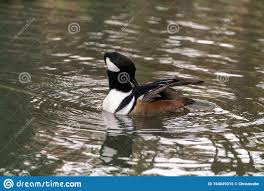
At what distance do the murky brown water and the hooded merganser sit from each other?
7.5 inches

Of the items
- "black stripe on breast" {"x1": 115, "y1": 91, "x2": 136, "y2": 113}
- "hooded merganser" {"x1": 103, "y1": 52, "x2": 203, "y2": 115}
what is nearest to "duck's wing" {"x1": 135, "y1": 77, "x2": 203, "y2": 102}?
"hooded merganser" {"x1": 103, "y1": 52, "x2": 203, "y2": 115}

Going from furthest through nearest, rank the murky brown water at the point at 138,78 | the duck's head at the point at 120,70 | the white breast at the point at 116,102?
the white breast at the point at 116,102 < the duck's head at the point at 120,70 < the murky brown water at the point at 138,78

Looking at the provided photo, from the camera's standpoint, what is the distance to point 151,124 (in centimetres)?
1209

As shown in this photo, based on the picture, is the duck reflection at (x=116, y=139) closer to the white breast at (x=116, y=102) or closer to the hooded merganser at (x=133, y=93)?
the white breast at (x=116, y=102)

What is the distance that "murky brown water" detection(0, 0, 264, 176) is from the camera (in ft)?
34.3

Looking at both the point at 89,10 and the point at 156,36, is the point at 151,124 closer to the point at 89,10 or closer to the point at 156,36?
the point at 156,36

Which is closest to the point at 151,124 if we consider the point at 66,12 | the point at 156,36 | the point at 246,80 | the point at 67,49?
the point at 246,80

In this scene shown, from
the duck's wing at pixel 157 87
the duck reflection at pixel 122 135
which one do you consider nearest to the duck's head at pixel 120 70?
the duck's wing at pixel 157 87

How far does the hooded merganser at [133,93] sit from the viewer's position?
12.2m

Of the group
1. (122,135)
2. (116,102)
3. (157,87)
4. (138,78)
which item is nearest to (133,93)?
(116,102)

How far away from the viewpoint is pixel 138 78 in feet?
48.3

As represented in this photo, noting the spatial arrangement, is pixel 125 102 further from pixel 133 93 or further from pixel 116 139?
pixel 116 139

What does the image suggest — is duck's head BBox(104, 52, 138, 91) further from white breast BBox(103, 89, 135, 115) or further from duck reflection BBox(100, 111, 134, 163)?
duck reflection BBox(100, 111, 134, 163)

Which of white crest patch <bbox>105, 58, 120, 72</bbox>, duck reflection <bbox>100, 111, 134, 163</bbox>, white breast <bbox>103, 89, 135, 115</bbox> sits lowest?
duck reflection <bbox>100, 111, 134, 163</bbox>
